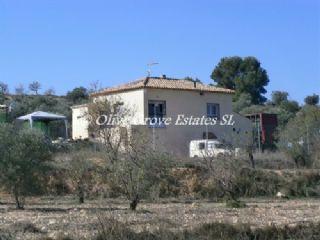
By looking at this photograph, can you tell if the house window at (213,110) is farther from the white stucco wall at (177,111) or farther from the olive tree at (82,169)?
the olive tree at (82,169)

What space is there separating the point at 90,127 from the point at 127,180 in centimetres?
1935

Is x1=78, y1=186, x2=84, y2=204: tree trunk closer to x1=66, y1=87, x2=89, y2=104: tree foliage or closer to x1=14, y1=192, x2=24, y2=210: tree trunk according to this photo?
x1=14, y1=192, x2=24, y2=210: tree trunk

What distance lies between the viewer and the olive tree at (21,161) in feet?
76.0

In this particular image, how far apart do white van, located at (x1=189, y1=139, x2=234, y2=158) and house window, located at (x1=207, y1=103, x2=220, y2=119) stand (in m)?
8.22

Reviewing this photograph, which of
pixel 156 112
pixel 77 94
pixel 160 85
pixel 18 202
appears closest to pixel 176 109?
pixel 156 112

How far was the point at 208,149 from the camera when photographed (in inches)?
1439

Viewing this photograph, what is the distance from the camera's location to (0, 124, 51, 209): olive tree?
76.0ft

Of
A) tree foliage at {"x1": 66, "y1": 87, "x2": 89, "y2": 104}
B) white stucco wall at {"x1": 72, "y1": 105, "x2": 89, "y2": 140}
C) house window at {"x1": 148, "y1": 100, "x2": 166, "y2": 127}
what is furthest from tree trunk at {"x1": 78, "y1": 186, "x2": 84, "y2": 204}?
tree foliage at {"x1": 66, "y1": 87, "x2": 89, "y2": 104}

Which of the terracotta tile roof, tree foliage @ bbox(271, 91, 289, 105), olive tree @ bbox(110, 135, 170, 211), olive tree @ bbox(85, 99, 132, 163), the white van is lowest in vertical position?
olive tree @ bbox(110, 135, 170, 211)

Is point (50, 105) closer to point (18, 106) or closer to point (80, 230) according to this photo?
point (18, 106)

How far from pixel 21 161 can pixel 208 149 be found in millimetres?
15336

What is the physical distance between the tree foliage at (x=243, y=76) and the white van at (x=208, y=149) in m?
44.2

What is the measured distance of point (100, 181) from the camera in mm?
31703

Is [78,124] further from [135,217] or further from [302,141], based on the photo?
[135,217]
